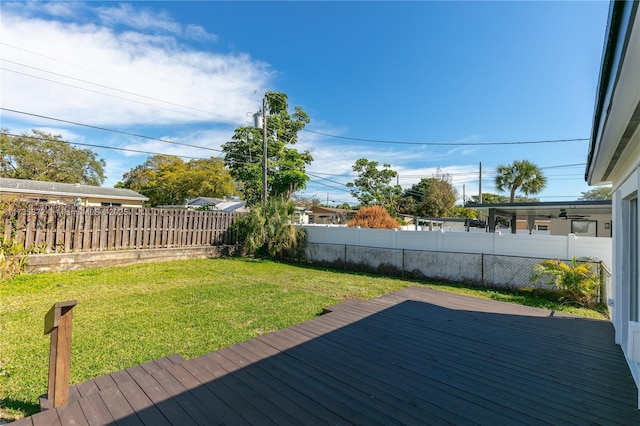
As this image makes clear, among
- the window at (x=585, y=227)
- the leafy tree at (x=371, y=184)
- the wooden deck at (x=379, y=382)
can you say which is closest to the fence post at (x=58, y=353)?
the wooden deck at (x=379, y=382)

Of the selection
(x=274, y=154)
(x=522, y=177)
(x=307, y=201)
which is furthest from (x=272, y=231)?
(x=307, y=201)

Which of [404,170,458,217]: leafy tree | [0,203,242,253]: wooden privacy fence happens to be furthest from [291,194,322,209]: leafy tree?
Answer: [0,203,242,253]: wooden privacy fence

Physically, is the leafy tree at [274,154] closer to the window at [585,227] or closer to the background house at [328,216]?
the background house at [328,216]

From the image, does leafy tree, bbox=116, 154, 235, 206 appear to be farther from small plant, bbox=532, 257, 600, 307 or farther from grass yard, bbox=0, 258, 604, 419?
small plant, bbox=532, 257, 600, 307

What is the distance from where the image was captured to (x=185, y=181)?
26.2m

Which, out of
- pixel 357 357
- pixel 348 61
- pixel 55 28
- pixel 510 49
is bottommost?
pixel 357 357

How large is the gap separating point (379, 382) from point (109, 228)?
9287 millimetres

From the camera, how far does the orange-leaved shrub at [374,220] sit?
38.2ft

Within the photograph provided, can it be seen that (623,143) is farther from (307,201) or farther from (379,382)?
(307,201)

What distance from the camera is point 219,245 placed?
11102mm

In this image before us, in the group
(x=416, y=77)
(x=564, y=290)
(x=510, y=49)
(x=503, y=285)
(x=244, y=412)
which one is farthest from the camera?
(x=416, y=77)

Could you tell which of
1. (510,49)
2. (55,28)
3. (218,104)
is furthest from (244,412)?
(218,104)

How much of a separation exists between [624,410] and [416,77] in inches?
490

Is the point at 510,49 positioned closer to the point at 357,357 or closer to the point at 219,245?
the point at 357,357
